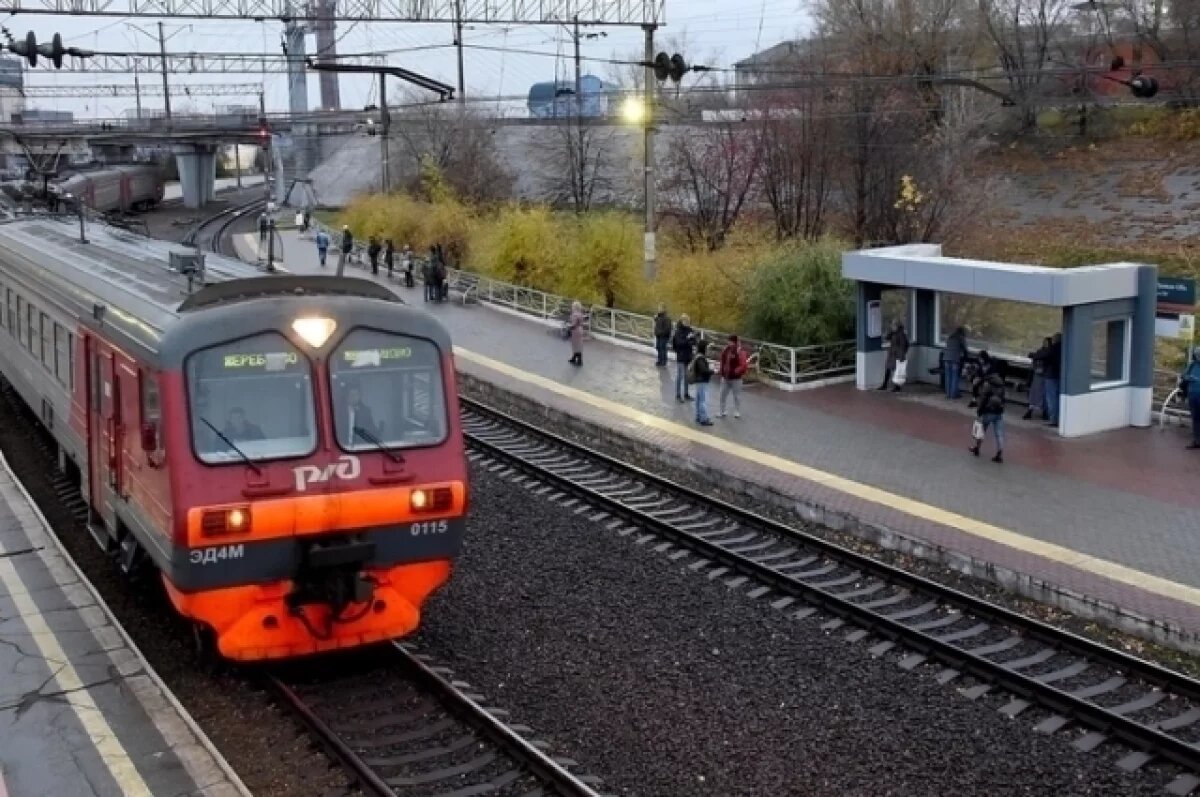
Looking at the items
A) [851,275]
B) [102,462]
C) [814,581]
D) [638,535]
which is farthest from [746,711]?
[851,275]

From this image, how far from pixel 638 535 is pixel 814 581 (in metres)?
2.27

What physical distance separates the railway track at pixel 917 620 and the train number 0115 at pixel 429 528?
3567 mm

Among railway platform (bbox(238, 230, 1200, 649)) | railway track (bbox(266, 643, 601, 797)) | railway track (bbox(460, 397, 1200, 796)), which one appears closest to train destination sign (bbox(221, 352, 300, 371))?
railway track (bbox(266, 643, 601, 797))

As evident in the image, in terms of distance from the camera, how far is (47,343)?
14.2m

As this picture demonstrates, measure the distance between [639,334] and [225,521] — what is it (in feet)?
63.6

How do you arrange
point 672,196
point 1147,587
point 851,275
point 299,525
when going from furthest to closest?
point 672,196
point 851,275
point 1147,587
point 299,525

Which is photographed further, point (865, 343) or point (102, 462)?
point (865, 343)

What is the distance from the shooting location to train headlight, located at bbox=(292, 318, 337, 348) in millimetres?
9352

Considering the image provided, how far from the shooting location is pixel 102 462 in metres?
11.5

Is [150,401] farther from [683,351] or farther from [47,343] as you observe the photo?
[683,351]

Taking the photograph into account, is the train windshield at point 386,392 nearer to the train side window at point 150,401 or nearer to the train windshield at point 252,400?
the train windshield at point 252,400

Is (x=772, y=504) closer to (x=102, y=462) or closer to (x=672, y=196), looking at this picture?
(x=102, y=462)

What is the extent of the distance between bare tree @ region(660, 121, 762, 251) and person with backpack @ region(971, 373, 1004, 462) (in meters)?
16.2

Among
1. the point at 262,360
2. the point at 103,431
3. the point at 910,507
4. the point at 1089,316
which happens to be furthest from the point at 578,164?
the point at 262,360
